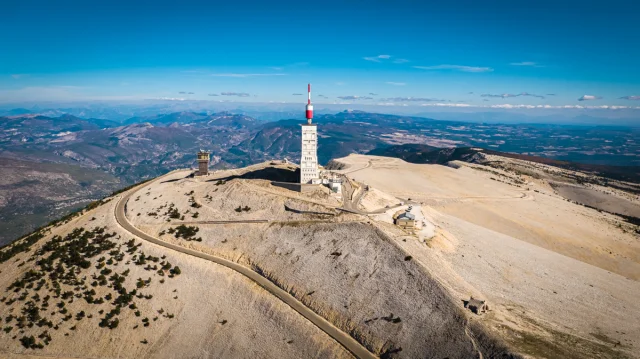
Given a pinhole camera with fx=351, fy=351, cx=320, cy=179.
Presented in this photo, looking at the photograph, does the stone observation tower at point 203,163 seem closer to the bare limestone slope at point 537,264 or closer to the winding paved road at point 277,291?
the winding paved road at point 277,291

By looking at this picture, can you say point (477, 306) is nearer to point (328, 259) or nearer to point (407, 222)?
point (328, 259)

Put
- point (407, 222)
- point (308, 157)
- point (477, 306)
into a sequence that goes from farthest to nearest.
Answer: point (308, 157) → point (407, 222) → point (477, 306)

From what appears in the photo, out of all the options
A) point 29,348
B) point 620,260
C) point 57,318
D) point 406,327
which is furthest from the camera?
point 620,260

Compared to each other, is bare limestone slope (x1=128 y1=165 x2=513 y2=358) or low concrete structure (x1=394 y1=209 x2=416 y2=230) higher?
low concrete structure (x1=394 y1=209 x2=416 y2=230)

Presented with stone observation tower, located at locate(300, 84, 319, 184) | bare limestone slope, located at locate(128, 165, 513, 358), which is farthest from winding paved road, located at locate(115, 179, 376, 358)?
stone observation tower, located at locate(300, 84, 319, 184)

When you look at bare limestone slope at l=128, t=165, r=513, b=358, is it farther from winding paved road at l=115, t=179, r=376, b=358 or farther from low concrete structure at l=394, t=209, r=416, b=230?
low concrete structure at l=394, t=209, r=416, b=230

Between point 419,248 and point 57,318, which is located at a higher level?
point 419,248

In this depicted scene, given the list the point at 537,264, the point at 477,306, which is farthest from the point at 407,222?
the point at 537,264

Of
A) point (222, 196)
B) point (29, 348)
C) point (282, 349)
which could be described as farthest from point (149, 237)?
point (282, 349)

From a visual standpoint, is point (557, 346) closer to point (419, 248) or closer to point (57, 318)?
point (419, 248)
